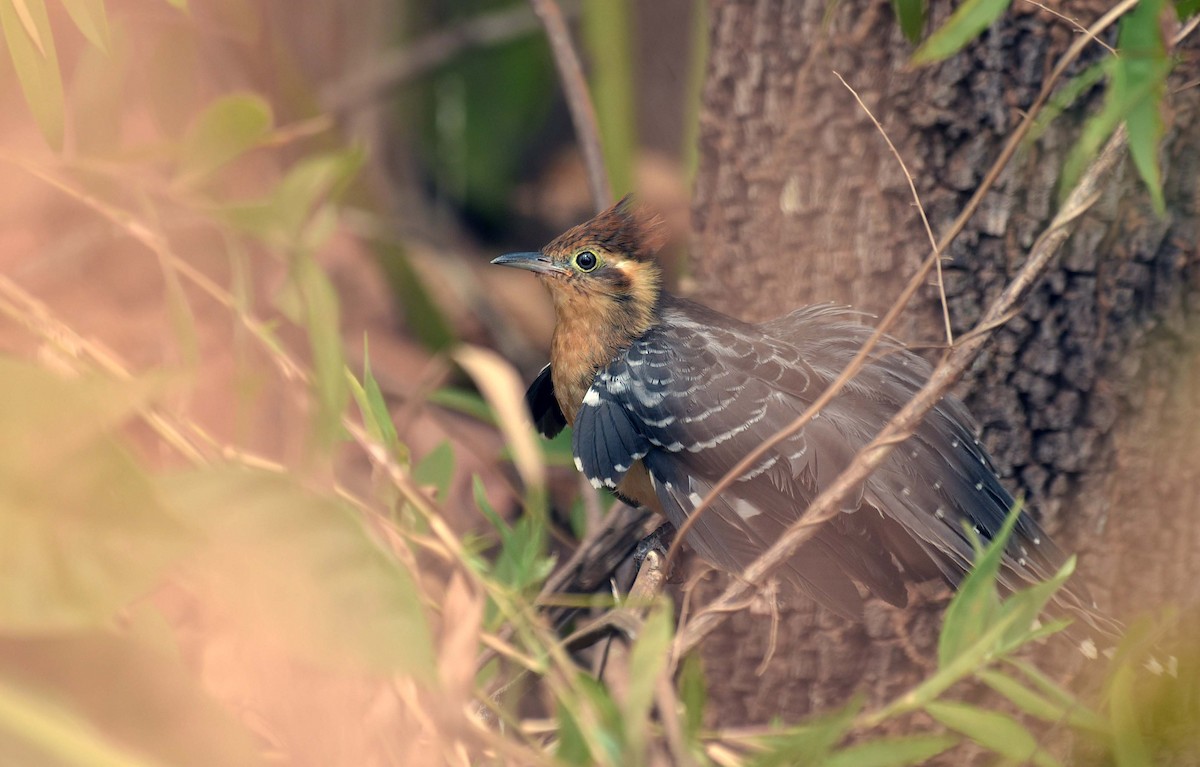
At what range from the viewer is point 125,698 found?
0.81 m

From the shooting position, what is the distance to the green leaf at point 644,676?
894 millimetres

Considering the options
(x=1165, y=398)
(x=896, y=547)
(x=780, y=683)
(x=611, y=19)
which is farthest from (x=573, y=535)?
(x=611, y=19)

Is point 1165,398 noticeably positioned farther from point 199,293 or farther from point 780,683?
point 199,293

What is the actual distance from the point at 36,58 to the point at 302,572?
684 mm

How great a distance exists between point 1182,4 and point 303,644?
1488 millimetres

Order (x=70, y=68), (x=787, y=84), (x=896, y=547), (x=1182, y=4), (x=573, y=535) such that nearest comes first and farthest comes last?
(x=1182, y=4), (x=896, y=547), (x=787, y=84), (x=573, y=535), (x=70, y=68)

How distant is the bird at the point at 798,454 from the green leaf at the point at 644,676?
2.42ft

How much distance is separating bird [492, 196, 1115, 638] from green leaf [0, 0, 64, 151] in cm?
104

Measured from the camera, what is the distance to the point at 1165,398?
2062 mm

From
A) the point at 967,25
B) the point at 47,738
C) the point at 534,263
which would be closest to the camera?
the point at 47,738

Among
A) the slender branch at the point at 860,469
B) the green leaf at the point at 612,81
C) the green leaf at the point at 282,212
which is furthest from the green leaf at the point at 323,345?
the green leaf at the point at 612,81

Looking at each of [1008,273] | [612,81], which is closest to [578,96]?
[612,81]

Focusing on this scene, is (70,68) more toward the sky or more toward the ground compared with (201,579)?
more toward the sky

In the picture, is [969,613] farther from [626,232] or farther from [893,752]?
[626,232]
